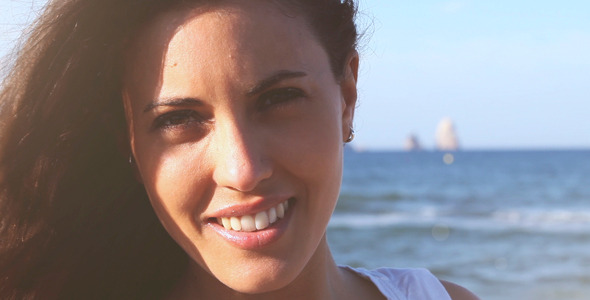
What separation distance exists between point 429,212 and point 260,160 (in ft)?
69.2

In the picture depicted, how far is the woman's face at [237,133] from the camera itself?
1.82 m

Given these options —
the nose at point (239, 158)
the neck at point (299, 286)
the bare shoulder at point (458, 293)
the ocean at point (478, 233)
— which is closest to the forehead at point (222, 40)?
the nose at point (239, 158)

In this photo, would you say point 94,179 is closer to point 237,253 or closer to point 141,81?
point 141,81

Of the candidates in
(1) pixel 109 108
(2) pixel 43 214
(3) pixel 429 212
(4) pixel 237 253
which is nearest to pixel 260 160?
(4) pixel 237 253

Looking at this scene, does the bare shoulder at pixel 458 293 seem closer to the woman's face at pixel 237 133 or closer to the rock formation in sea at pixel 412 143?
the woman's face at pixel 237 133

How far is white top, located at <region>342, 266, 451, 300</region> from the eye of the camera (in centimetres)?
257

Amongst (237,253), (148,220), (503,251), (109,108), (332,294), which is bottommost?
(503,251)

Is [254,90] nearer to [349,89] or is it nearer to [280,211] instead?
[280,211]

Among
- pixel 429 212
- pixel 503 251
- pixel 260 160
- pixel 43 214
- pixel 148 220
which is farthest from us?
pixel 429 212

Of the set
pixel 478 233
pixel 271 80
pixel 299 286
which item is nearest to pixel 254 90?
pixel 271 80

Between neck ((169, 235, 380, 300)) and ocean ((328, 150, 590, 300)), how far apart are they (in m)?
9.06

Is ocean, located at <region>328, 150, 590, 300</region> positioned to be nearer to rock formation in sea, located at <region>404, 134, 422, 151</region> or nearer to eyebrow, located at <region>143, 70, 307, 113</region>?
eyebrow, located at <region>143, 70, 307, 113</region>

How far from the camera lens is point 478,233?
17.8 meters

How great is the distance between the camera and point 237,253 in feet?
6.32
